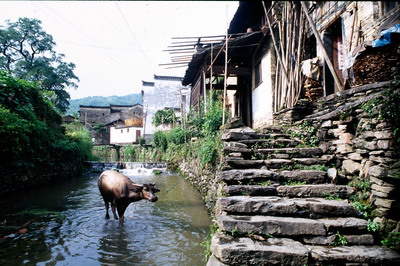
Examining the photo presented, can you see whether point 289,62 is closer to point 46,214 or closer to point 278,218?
point 278,218

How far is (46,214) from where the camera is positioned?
21.4 feet

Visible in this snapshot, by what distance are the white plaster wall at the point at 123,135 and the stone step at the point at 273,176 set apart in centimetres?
3386

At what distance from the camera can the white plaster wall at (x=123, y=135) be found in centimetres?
3756

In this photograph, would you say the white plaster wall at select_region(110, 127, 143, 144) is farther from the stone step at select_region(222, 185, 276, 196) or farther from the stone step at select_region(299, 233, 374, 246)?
the stone step at select_region(299, 233, 374, 246)

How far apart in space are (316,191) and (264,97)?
279 inches

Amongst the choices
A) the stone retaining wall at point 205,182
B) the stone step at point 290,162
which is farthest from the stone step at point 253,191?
the stone retaining wall at point 205,182

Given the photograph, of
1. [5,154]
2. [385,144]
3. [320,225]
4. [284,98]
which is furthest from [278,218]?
[5,154]

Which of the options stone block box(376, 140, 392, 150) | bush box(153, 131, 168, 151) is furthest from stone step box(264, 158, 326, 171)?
bush box(153, 131, 168, 151)

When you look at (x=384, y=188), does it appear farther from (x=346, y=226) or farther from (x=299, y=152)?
(x=299, y=152)

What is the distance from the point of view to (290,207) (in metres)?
3.53

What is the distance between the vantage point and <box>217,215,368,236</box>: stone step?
3.18 m

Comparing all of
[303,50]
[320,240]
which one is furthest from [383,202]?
[303,50]

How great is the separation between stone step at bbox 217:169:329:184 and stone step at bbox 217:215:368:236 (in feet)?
3.76

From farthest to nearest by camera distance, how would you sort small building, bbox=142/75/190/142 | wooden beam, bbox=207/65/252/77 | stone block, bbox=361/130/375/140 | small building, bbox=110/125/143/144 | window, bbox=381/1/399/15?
small building, bbox=110/125/143/144, small building, bbox=142/75/190/142, wooden beam, bbox=207/65/252/77, window, bbox=381/1/399/15, stone block, bbox=361/130/375/140
